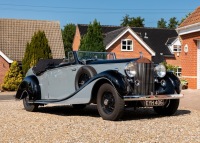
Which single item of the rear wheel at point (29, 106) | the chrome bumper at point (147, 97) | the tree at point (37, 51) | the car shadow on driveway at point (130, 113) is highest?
the tree at point (37, 51)

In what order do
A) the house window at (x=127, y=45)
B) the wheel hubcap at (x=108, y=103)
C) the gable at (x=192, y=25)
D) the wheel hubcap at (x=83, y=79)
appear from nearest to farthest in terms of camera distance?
the wheel hubcap at (x=108, y=103)
the wheel hubcap at (x=83, y=79)
the gable at (x=192, y=25)
the house window at (x=127, y=45)

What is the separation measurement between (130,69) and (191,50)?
35.7 feet

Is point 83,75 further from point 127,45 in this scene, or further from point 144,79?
point 127,45

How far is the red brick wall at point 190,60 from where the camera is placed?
1875cm

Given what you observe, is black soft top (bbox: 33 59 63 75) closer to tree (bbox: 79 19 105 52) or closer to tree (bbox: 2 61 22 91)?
tree (bbox: 2 61 22 91)

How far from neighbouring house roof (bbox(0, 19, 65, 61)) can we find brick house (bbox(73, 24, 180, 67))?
6.21 meters

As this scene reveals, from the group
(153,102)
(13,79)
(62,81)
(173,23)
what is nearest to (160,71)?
(153,102)

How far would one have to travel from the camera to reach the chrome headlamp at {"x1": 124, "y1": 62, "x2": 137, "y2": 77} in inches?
346

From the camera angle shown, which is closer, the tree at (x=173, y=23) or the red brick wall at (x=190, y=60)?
the red brick wall at (x=190, y=60)

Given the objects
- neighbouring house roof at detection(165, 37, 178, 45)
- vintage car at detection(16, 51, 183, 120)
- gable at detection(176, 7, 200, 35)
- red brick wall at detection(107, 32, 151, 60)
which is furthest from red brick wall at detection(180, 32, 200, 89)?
neighbouring house roof at detection(165, 37, 178, 45)

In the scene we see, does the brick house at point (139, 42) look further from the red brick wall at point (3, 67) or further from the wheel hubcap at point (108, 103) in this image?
the wheel hubcap at point (108, 103)

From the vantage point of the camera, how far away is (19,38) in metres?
37.5

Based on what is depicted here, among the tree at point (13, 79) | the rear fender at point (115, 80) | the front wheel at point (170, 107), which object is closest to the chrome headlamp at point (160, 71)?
the front wheel at point (170, 107)

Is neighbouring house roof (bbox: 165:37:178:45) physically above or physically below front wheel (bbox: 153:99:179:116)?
above
